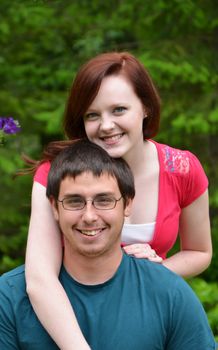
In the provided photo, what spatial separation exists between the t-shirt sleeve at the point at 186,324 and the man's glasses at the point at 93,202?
1.27 feet

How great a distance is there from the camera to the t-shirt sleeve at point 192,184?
336 centimetres

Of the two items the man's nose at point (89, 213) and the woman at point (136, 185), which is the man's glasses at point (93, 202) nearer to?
the man's nose at point (89, 213)

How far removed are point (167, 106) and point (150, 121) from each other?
10.9ft

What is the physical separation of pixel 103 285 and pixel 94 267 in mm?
74

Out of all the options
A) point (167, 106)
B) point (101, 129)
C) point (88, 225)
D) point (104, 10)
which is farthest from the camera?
point (104, 10)

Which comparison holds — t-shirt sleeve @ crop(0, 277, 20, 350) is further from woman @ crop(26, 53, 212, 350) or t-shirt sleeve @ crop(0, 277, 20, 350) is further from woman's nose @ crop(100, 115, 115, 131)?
woman's nose @ crop(100, 115, 115, 131)

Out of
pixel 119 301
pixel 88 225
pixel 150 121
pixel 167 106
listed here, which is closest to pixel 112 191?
pixel 88 225

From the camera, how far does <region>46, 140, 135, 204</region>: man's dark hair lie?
285 centimetres

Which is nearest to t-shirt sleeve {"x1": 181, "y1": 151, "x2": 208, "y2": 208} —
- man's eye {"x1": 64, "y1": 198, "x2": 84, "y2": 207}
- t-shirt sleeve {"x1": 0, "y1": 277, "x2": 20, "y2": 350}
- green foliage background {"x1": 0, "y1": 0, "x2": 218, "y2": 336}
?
man's eye {"x1": 64, "y1": 198, "x2": 84, "y2": 207}

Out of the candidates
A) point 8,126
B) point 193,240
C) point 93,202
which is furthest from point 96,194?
point 193,240

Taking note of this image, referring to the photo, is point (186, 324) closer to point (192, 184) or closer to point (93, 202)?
point (93, 202)

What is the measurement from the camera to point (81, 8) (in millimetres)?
7312

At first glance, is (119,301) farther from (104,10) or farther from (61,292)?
(104,10)

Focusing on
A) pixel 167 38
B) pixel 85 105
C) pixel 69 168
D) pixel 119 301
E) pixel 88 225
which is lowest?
pixel 119 301
